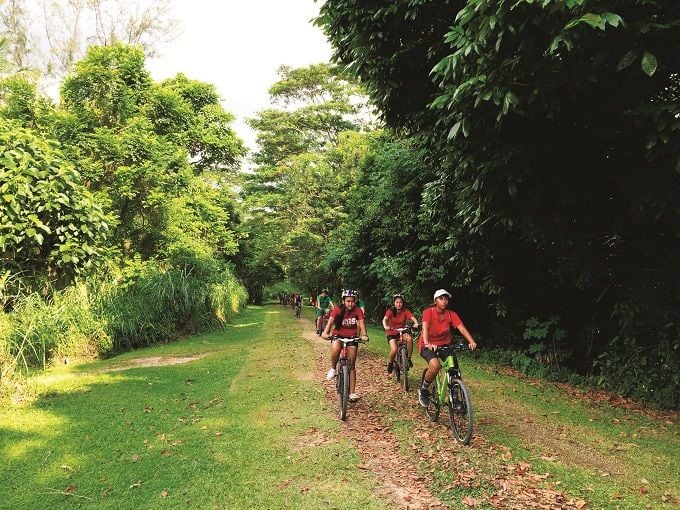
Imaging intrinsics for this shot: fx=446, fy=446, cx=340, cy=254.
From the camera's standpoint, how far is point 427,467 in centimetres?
502

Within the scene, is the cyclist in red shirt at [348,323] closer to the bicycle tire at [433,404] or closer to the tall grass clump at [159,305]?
the bicycle tire at [433,404]

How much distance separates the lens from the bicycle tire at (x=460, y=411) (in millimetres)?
5523

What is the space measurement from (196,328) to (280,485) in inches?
546

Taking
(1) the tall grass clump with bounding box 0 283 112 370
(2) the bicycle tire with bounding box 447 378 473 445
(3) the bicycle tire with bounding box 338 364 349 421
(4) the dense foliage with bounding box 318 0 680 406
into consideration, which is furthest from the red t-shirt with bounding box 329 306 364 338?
(1) the tall grass clump with bounding box 0 283 112 370

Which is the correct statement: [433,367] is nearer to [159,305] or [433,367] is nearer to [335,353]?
[335,353]

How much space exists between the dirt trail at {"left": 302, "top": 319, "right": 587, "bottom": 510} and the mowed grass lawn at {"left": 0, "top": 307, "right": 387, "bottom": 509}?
0.27 meters

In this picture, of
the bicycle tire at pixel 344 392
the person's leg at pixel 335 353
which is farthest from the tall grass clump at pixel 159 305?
the bicycle tire at pixel 344 392

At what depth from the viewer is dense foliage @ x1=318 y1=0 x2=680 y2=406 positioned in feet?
14.3

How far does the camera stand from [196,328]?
1759 cm

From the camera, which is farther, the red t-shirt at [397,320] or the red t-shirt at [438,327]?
the red t-shirt at [397,320]

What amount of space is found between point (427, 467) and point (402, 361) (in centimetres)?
381

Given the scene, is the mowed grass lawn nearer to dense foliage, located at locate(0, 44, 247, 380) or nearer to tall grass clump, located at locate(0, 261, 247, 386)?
tall grass clump, located at locate(0, 261, 247, 386)

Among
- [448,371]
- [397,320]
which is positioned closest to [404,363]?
[397,320]

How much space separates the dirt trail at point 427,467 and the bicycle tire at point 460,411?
15 cm
